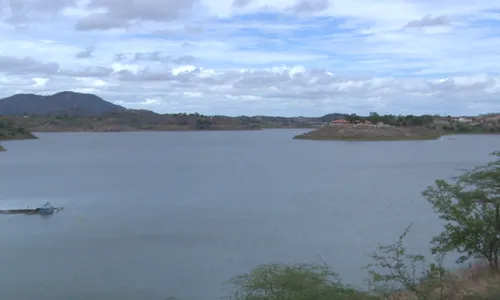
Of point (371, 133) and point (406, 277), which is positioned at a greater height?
point (371, 133)

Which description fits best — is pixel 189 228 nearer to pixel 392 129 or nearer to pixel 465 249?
pixel 465 249

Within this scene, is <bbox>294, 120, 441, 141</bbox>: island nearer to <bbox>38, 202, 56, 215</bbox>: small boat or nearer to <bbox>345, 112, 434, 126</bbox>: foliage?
<bbox>345, 112, 434, 126</bbox>: foliage

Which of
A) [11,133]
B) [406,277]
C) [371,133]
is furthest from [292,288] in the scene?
[11,133]

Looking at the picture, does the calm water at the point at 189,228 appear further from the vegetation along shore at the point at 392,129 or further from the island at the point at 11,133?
the vegetation along shore at the point at 392,129

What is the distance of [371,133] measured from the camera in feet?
436

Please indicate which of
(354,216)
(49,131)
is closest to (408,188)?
(354,216)

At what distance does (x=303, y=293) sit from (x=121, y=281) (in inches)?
408

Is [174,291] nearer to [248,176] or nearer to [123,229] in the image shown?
[123,229]

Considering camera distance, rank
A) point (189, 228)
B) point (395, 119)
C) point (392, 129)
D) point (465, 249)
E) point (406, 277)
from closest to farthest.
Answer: point (406, 277), point (465, 249), point (189, 228), point (392, 129), point (395, 119)

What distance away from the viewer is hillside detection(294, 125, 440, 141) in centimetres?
13188

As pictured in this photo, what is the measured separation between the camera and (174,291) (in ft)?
60.4

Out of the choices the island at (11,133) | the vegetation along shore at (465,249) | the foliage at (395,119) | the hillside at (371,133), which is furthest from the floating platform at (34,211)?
the foliage at (395,119)

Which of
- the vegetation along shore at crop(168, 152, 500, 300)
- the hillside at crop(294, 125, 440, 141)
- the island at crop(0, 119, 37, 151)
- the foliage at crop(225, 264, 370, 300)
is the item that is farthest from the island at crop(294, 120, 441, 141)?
the foliage at crop(225, 264, 370, 300)

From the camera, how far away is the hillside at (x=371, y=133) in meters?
132
